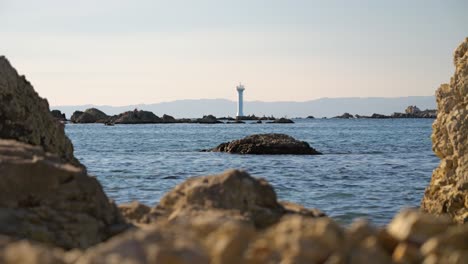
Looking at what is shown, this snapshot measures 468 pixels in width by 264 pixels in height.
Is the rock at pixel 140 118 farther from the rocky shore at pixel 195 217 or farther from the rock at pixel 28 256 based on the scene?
the rock at pixel 28 256

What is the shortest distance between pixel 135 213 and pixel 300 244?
3091mm

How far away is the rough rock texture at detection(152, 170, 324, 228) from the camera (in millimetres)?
5727

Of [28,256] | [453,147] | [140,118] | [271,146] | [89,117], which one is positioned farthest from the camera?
[89,117]

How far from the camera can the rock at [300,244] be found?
3.41 m

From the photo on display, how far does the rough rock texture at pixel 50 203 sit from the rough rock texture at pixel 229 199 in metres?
0.59

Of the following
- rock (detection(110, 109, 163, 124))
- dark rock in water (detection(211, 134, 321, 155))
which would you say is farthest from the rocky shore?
rock (detection(110, 109, 163, 124))

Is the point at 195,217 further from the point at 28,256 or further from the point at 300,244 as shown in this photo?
the point at 28,256

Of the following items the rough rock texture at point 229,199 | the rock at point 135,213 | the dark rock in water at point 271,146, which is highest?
the rough rock texture at point 229,199

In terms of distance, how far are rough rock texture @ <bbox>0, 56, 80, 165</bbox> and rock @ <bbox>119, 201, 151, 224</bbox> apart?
2053 mm

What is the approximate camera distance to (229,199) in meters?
5.84

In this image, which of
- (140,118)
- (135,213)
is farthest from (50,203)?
(140,118)

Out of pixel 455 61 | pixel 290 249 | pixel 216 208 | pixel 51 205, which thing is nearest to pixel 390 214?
pixel 455 61

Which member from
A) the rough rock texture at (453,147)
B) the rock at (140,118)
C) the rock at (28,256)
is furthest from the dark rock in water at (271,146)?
the rock at (140,118)

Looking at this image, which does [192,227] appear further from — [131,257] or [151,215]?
[151,215]
